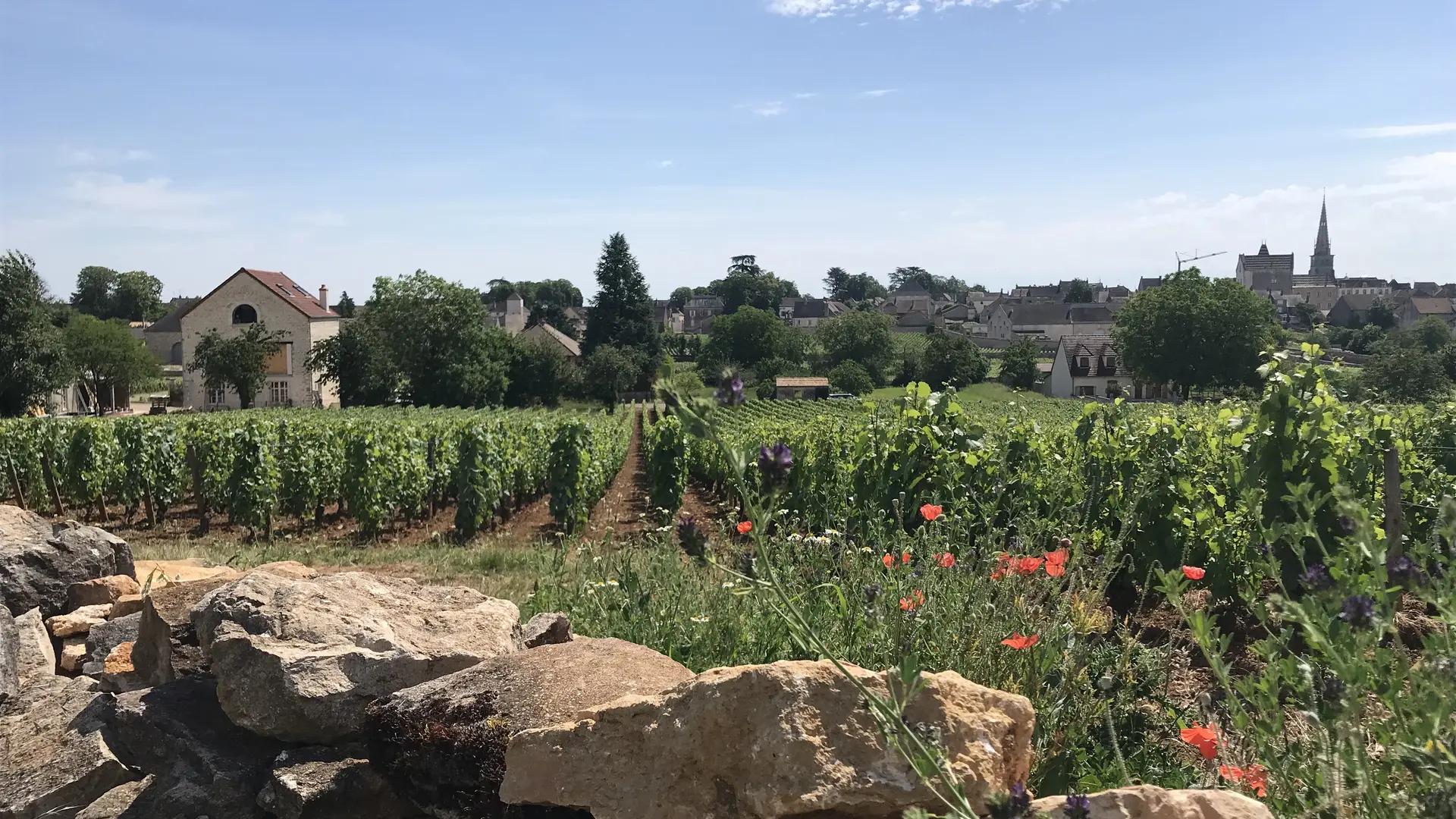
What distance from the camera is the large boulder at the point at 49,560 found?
6418 millimetres

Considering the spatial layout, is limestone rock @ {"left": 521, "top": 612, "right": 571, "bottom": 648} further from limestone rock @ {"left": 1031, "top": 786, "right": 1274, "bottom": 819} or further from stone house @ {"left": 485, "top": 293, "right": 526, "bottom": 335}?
stone house @ {"left": 485, "top": 293, "right": 526, "bottom": 335}

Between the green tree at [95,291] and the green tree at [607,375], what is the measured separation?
79.8m

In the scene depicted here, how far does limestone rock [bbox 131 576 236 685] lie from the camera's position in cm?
483

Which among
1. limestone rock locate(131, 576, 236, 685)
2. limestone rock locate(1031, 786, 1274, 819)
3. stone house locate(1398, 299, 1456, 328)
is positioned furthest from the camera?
stone house locate(1398, 299, 1456, 328)

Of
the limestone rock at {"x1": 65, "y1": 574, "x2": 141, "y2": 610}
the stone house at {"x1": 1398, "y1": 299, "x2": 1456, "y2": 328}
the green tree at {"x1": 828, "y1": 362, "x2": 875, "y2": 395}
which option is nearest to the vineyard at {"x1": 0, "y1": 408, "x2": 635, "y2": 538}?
the limestone rock at {"x1": 65, "y1": 574, "x2": 141, "y2": 610}

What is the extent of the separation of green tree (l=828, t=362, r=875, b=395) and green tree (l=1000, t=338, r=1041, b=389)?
11695 mm

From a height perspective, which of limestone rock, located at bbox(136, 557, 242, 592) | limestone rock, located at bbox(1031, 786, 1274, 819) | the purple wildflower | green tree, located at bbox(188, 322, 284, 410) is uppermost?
green tree, located at bbox(188, 322, 284, 410)

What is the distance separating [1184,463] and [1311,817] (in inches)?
208

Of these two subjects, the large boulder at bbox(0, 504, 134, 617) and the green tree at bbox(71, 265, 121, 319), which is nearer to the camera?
the large boulder at bbox(0, 504, 134, 617)

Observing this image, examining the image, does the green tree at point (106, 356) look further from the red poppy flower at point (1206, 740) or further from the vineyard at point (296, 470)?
the red poppy flower at point (1206, 740)

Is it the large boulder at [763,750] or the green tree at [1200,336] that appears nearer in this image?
the large boulder at [763,750]

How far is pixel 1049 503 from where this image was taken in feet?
22.7

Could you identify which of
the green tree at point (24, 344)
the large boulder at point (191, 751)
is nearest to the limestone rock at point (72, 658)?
the large boulder at point (191, 751)

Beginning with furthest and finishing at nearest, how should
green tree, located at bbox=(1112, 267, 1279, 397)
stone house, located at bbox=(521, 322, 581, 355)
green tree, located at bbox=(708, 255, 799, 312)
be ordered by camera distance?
green tree, located at bbox=(708, 255, 799, 312) → green tree, located at bbox=(1112, 267, 1279, 397) → stone house, located at bbox=(521, 322, 581, 355)
